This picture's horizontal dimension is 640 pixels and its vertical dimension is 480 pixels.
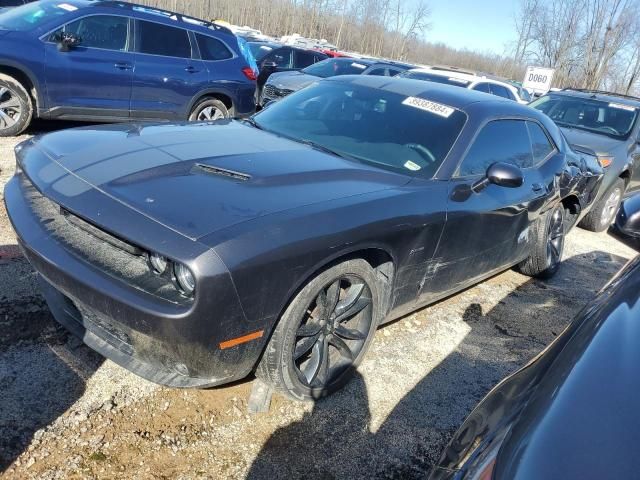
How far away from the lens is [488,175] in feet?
10.8

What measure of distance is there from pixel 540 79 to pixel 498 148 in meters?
18.0

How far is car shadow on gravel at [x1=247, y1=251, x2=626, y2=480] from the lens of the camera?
8.00ft

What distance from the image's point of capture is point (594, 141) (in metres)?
7.26

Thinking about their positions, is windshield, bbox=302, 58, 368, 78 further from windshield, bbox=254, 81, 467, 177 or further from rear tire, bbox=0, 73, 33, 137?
windshield, bbox=254, 81, 467, 177

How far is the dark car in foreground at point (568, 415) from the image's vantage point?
4.26 ft

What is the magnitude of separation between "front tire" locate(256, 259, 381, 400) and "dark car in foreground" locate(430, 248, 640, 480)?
3.04ft

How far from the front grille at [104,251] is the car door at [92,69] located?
4.71 metres

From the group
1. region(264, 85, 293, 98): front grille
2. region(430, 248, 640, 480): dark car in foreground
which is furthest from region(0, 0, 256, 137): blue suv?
region(430, 248, 640, 480): dark car in foreground

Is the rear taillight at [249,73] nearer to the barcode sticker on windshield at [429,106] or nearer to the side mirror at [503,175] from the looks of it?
the barcode sticker on windshield at [429,106]

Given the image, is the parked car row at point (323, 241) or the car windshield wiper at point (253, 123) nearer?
the parked car row at point (323, 241)

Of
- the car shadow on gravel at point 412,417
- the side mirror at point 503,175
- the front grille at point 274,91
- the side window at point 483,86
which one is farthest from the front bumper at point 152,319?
the side window at point 483,86

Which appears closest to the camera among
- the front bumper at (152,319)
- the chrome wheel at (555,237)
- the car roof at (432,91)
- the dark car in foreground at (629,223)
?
the front bumper at (152,319)

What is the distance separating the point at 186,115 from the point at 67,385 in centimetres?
591

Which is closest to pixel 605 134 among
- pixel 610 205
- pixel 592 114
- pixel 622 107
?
pixel 592 114
